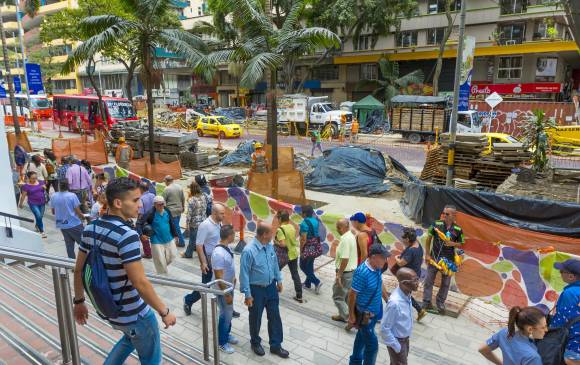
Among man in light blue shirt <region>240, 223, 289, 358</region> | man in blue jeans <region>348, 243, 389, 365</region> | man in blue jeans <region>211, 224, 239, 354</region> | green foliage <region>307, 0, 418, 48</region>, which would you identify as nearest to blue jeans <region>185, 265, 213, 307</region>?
man in blue jeans <region>211, 224, 239, 354</region>

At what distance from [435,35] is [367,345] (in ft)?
135

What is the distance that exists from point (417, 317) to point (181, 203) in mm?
5025

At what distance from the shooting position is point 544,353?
12.9ft

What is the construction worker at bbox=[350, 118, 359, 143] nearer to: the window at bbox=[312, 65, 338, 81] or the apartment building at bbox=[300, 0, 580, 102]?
the apartment building at bbox=[300, 0, 580, 102]

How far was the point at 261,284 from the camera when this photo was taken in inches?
202

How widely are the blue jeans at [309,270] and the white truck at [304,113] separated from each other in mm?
24218

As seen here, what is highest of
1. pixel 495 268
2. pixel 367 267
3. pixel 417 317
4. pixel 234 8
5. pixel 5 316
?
pixel 234 8

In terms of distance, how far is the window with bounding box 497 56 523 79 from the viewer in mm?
37156

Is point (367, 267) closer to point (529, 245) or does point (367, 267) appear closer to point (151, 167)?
point (529, 245)

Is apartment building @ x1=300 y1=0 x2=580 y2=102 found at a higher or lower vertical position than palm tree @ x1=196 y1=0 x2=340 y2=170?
higher

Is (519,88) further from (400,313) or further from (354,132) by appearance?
(400,313)

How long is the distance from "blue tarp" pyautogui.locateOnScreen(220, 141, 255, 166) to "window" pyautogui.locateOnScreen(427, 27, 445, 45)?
27822 mm

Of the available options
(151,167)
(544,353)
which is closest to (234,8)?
(151,167)

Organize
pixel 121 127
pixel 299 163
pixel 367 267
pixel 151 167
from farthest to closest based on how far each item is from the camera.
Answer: pixel 121 127
pixel 299 163
pixel 151 167
pixel 367 267
